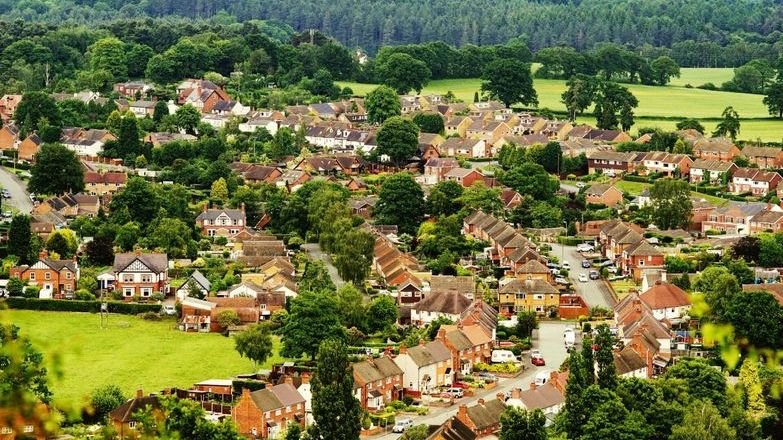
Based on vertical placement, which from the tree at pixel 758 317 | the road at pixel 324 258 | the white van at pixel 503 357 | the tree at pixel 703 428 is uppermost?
the tree at pixel 703 428

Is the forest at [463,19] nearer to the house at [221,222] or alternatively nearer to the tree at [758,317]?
the house at [221,222]

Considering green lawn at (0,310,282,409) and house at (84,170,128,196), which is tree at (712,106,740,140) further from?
green lawn at (0,310,282,409)

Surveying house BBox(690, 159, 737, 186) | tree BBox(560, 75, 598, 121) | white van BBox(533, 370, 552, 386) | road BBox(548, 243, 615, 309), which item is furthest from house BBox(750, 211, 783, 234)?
tree BBox(560, 75, 598, 121)

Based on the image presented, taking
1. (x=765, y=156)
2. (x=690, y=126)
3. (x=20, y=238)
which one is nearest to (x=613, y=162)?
(x=765, y=156)

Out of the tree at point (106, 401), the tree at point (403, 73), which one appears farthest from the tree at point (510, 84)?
the tree at point (106, 401)

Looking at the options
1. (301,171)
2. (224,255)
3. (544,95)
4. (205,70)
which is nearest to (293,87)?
(205,70)

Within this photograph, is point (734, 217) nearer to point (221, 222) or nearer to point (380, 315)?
point (380, 315)
